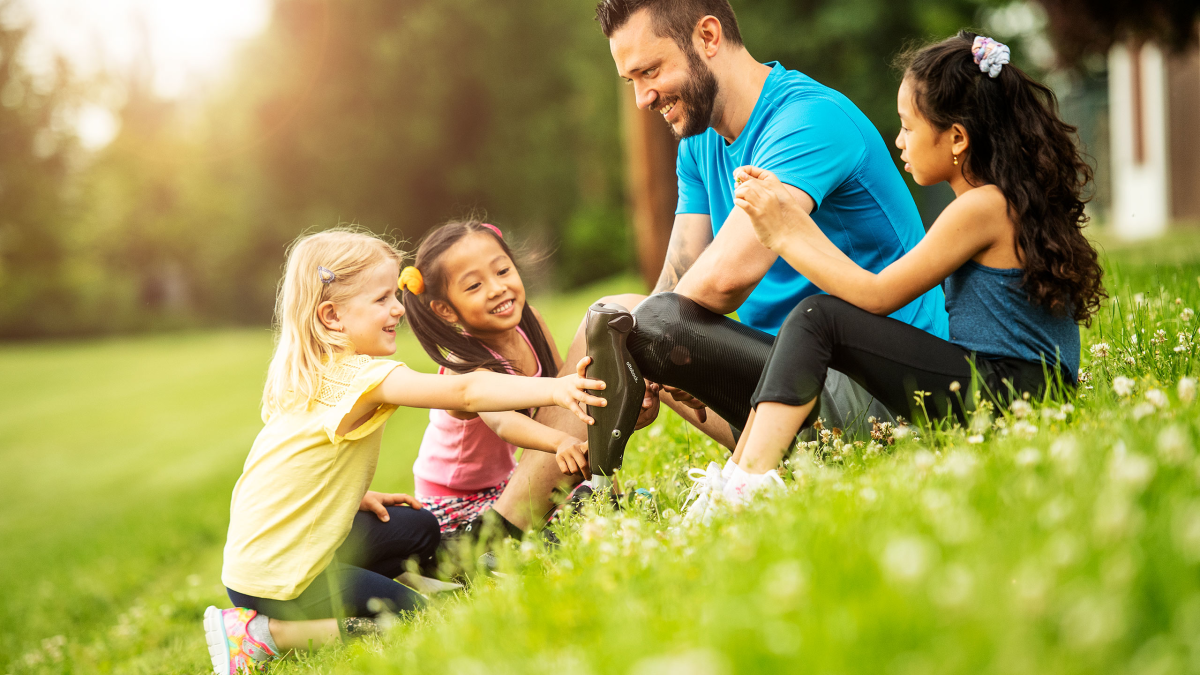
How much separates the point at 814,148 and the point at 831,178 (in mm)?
126

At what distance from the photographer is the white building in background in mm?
19766

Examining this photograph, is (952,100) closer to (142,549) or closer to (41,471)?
(142,549)

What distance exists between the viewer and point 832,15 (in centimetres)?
1817

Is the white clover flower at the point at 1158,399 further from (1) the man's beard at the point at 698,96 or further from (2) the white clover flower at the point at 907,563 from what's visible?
(1) the man's beard at the point at 698,96

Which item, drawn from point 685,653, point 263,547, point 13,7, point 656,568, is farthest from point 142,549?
point 13,7

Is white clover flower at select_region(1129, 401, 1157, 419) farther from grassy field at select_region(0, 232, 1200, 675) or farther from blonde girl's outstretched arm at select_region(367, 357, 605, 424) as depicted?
blonde girl's outstretched arm at select_region(367, 357, 605, 424)

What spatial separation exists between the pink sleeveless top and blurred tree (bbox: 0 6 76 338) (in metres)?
24.0

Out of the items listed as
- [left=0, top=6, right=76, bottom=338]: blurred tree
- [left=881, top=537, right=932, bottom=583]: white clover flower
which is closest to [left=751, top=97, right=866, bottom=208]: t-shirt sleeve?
[left=881, top=537, right=932, bottom=583]: white clover flower

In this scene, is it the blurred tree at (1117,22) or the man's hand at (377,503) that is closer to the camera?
the man's hand at (377,503)

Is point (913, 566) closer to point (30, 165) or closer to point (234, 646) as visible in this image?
point (234, 646)

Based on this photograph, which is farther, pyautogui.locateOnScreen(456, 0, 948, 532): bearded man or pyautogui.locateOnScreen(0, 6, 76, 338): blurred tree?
pyautogui.locateOnScreen(0, 6, 76, 338): blurred tree

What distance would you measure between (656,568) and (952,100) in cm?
194

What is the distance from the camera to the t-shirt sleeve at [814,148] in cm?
326

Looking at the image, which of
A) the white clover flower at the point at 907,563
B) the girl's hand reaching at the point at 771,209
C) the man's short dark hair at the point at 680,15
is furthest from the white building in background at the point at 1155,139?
the white clover flower at the point at 907,563
